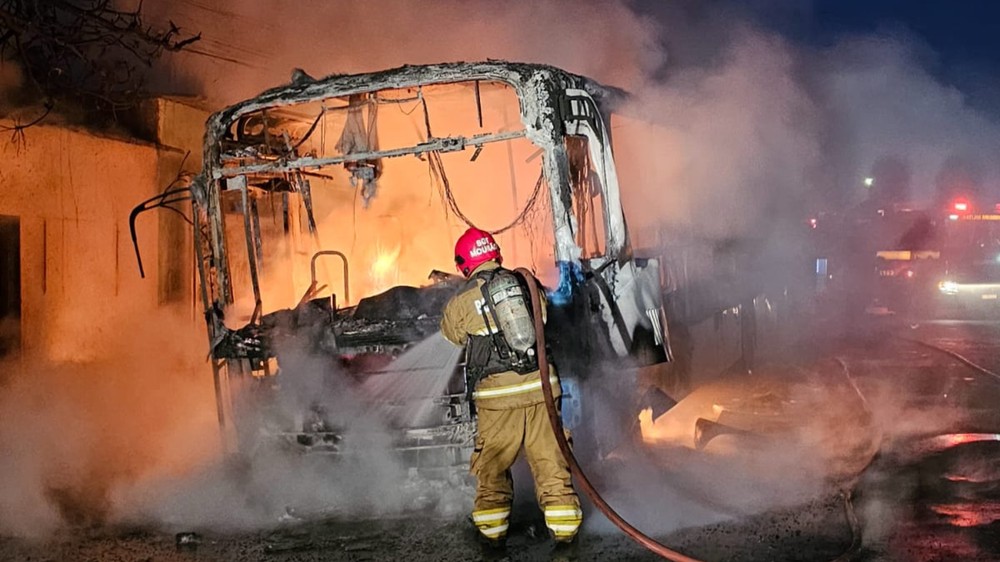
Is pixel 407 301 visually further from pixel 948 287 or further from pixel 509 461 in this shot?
pixel 948 287

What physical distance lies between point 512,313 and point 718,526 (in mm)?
1731

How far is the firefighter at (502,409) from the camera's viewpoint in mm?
4352

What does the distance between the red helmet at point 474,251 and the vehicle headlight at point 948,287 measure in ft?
62.3

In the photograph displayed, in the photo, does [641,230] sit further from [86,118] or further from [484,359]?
[86,118]

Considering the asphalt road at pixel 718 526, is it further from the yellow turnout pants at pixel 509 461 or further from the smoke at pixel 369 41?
the smoke at pixel 369 41

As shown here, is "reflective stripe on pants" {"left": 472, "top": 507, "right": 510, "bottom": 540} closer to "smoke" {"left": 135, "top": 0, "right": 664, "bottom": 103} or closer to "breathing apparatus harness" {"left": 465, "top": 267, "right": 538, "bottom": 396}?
"breathing apparatus harness" {"left": 465, "top": 267, "right": 538, "bottom": 396}

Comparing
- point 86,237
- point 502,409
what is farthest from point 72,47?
point 502,409

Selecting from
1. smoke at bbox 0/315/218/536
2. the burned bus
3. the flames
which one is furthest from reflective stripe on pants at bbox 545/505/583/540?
the flames

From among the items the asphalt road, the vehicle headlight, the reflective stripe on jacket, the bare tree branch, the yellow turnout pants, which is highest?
the bare tree branch

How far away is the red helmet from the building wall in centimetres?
464

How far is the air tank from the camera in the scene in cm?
430

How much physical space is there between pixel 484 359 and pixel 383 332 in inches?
40.6

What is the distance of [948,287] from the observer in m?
20.1

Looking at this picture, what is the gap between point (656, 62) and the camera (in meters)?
9.15
